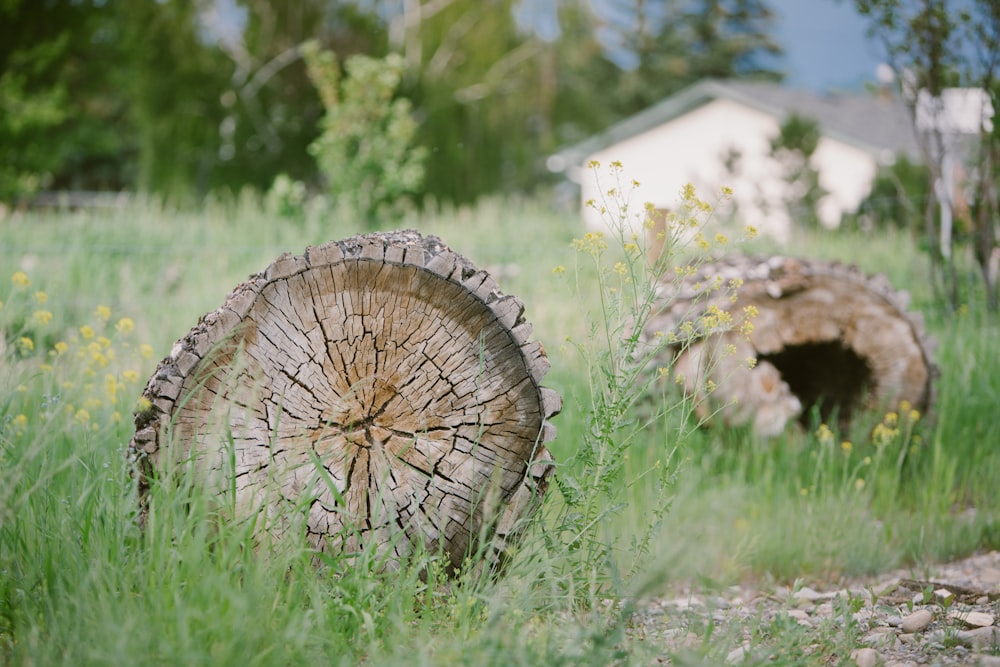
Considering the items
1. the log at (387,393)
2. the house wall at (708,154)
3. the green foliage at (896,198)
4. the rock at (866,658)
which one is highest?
the house wall at (708,154)

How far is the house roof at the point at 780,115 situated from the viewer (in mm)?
21641

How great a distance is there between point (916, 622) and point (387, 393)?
1650 millimetres

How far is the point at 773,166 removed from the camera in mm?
16312

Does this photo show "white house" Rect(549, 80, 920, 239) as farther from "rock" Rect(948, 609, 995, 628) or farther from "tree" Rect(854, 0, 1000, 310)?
"rock" Rect(948, 609, 995, 628)

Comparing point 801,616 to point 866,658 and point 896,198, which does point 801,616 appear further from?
point 896,198

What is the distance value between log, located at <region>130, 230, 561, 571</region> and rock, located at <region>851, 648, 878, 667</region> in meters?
0.90

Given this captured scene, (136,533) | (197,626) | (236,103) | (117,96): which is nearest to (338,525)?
(136,533)

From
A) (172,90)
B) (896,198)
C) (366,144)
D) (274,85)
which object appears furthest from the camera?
(274,85)

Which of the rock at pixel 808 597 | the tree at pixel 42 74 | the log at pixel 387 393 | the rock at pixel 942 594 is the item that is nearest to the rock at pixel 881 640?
the rock at pixel 942 594

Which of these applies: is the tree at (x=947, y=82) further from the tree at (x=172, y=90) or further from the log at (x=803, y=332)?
the tree at (x=172, y=90)

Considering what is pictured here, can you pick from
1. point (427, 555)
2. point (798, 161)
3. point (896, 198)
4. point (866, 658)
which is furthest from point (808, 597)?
point (798, 161)

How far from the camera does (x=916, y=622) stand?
8.30ft

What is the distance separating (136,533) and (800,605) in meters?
2.09

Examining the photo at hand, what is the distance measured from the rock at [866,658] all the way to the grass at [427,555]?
0.17 ft
